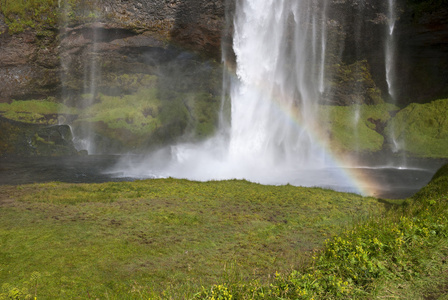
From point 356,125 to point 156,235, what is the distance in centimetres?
3768

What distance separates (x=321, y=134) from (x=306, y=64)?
827 centimetres

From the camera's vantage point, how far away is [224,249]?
677 cm

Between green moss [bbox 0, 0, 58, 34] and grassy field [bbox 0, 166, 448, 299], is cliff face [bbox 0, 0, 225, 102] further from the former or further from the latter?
grassy field [bbox 0, 166, 448, 299]

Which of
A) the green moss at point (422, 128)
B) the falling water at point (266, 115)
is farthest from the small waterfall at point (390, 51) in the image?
the falling water at point (266, 115)

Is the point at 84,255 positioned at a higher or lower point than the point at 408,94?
lower

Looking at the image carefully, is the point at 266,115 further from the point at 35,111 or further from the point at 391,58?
the point at 35,111

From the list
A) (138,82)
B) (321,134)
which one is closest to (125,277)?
(321,134)

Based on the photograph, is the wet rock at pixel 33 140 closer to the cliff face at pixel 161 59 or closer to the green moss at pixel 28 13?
the cliff face at pixel 161 59

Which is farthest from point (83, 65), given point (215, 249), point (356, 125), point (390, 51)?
point (215, 249)

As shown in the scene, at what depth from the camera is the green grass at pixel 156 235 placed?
17.5 feet

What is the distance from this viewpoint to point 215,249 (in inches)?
266

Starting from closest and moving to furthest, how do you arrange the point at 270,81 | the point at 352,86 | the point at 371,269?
the point at 371,269
the point at 270,81
the point at 352,86

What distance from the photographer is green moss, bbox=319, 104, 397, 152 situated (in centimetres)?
3834

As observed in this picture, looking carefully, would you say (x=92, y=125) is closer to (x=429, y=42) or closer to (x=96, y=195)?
(x=96, y=195)
